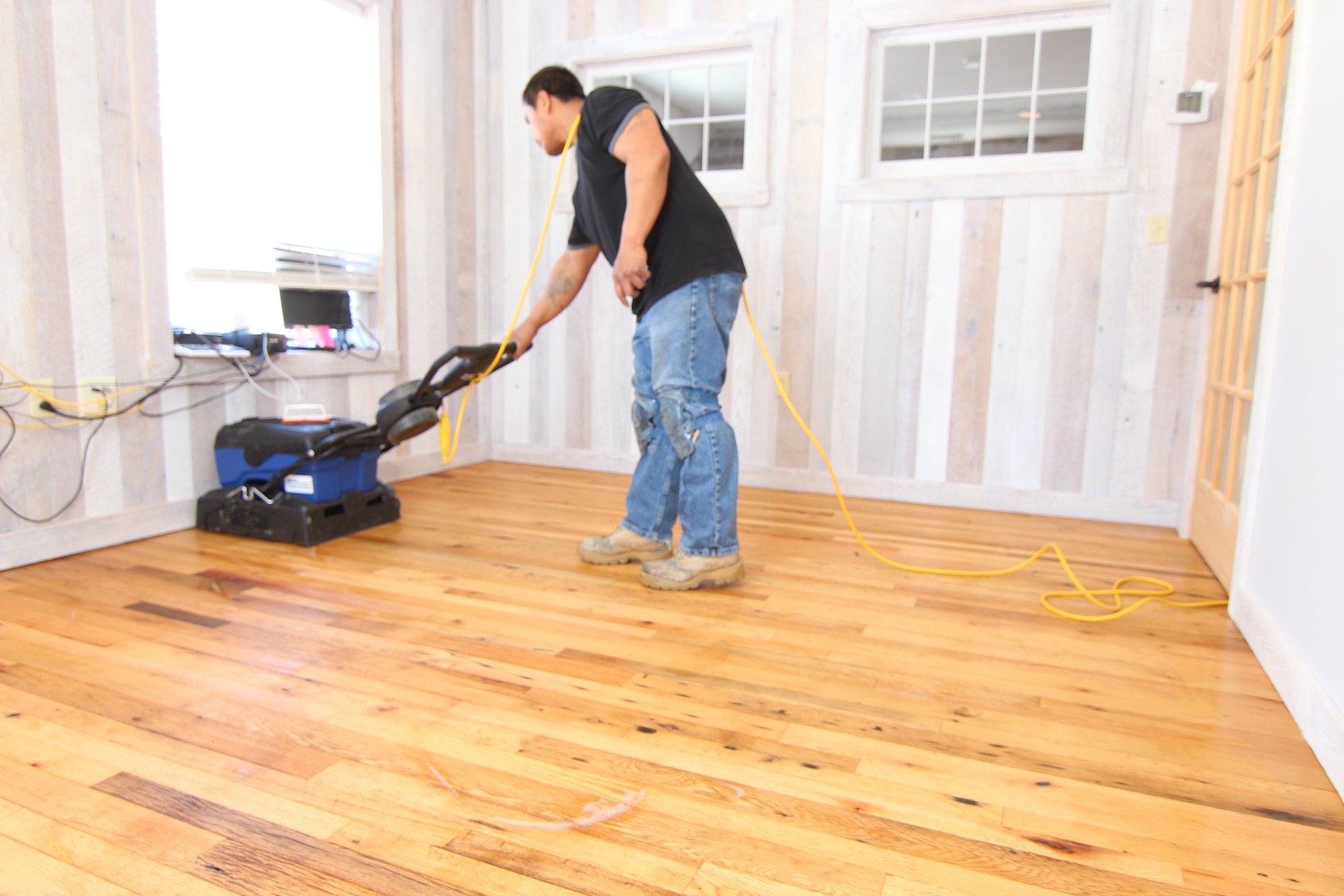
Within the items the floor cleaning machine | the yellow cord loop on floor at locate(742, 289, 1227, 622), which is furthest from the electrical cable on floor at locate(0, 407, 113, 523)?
the yellow cord loop on floor at locate(742, 289, 1227, 622)

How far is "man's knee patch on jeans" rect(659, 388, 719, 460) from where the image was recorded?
2174 mm

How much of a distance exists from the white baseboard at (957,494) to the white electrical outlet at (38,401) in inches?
81.5

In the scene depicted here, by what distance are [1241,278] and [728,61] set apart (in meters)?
2.12

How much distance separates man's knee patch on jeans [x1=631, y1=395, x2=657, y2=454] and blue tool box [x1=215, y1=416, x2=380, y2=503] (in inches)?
34.6

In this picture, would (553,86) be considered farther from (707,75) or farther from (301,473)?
(707,75)

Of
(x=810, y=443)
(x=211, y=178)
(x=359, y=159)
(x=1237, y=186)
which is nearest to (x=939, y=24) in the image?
(x=1237, y=186)

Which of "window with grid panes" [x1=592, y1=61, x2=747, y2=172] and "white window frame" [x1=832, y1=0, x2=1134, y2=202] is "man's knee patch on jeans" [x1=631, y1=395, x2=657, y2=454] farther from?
"window with grid panes" [x1=592, y1=61, x2=747, y2=172]

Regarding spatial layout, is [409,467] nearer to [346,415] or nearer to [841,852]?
[346,415]

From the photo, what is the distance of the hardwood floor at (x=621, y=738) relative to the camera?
1108mm

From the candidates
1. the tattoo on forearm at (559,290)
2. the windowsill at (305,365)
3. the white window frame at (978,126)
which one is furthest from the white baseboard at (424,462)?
the white window frame at (978,126)

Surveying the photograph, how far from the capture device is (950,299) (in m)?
3.34

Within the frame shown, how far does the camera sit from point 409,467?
11.9 feet

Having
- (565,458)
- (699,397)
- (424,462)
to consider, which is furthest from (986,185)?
(424,462)

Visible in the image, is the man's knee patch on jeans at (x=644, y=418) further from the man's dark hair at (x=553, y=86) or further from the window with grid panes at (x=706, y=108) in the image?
the window with grid panes at (x=706, y=108)
